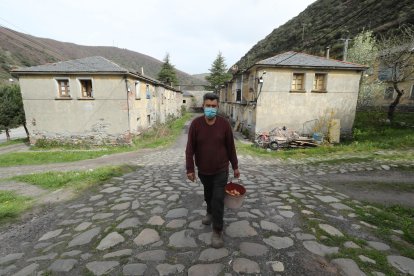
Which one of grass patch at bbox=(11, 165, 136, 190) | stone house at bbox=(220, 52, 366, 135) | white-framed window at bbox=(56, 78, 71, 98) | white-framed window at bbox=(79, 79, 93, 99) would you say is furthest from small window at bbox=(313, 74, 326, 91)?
white-framed window at bbox=(56, 78, 71, 98)

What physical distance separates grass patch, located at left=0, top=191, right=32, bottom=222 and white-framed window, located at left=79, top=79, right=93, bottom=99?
33.3 ft

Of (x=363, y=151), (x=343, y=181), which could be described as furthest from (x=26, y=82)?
(x=363, y=151)

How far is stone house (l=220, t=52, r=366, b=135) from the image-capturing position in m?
14.4

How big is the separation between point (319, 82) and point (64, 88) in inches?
720

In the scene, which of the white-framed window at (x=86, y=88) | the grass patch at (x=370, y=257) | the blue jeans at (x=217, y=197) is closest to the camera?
the grass patch at (x=370, y=257)

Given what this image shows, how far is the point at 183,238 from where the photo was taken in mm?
3332

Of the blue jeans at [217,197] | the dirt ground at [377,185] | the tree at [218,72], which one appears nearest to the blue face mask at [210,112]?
the blue jeans at [217,197]

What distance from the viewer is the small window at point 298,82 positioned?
1478 cm

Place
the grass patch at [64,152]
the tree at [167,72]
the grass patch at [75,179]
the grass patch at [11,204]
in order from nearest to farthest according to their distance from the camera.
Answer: the grass patch at [11,204], the grass patch at [75,179], the grass patch at [64,152], the tree at [167,72]

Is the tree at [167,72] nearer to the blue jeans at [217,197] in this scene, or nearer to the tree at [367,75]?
the tree at [367,75]

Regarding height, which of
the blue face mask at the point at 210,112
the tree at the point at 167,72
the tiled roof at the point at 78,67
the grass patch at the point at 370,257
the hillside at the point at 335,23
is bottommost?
the grass patch at the point at 370,257

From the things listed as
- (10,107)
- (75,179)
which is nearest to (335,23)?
(75,179)

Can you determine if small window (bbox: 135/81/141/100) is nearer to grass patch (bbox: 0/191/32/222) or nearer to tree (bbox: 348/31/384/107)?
grass patch (bbox: 0/191/32/222)

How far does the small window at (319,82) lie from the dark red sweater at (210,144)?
14.2 metres
